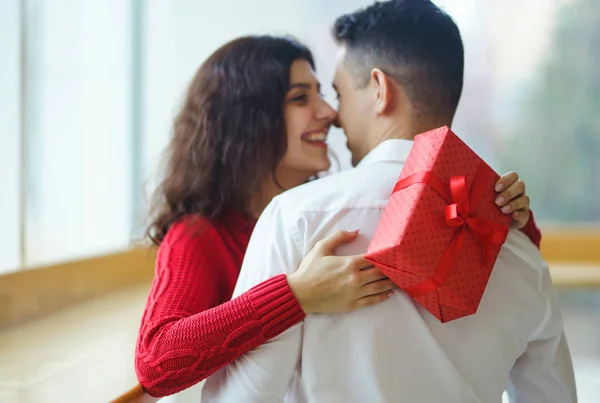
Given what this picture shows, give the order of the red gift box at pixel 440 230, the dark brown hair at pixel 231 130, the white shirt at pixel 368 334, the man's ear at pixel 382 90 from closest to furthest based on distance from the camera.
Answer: the red gift box at pixel 440 230 → the white shirt at pixel 368 334 → the man's ear at pixel 382 90 → the dark brown hair at pixel 231 130

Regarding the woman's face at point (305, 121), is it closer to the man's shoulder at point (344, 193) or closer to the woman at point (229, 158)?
the woman at point (229, 158)

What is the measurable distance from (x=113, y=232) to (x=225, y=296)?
166 centimetres

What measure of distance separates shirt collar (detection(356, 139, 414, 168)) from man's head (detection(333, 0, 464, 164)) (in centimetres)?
4

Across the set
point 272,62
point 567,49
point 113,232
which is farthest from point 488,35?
point 113,232

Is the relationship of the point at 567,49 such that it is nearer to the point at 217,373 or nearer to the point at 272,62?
the point at 272,62

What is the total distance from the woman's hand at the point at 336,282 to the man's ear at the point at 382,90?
242mm

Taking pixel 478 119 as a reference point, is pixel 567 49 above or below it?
above

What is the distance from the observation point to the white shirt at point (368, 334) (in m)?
0.91

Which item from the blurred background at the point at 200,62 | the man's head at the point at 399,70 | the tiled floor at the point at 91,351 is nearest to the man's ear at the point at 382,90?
the man's head at the point at 399,70

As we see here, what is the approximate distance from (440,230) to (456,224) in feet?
0.07

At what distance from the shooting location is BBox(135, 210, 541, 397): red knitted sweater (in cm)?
92

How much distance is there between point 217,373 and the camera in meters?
1.02

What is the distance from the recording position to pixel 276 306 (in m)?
0.90

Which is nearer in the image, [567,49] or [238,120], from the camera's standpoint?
[238,120]
